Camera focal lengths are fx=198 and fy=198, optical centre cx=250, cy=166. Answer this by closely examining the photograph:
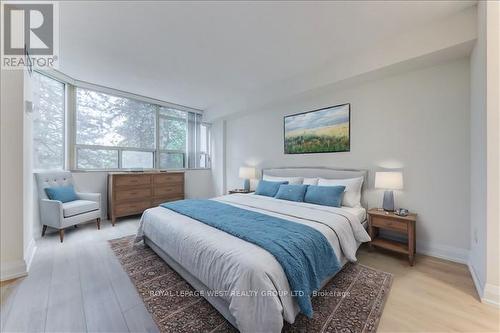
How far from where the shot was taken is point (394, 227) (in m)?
2.39

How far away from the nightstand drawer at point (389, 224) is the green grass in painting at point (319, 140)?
1158mm

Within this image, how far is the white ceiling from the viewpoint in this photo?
193 cm

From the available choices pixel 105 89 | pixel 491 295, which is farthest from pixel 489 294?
pixel 105 89

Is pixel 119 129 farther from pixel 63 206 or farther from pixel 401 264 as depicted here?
pixel 401 264

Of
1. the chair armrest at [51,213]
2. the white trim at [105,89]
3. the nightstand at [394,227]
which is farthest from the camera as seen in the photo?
the white trim at [105,89]

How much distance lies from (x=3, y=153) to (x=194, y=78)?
2560mm

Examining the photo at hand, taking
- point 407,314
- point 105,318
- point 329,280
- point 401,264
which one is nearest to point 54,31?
point 105,318

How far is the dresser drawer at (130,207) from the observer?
380 centimetres

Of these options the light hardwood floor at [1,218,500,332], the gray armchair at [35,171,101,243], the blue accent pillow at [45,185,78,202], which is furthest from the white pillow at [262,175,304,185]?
the blue accent pillow at [45,185,78,202]

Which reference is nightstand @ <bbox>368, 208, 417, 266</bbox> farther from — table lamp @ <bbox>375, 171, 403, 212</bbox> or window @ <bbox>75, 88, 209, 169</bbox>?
window @ <bbox>75, 88, 209, 169</bbox>

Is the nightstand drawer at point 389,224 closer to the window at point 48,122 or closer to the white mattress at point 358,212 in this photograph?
the white mattress at point 358,212

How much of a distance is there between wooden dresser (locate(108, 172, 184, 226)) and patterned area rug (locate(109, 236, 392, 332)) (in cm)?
192
